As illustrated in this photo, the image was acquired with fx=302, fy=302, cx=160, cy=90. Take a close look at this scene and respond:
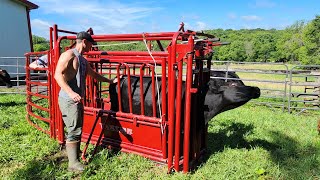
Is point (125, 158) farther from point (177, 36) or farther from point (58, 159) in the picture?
point (177, 36)

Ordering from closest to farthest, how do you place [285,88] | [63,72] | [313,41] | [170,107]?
1. [63,72]
2. [170,107]
3. [285,88]
4. [313,41]

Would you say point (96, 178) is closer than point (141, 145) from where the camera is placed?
Yes

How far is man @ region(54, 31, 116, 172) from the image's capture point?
12.5ft

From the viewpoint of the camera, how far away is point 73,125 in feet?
13.4

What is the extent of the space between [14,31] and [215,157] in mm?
17244

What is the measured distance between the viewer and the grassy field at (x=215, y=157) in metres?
3.97

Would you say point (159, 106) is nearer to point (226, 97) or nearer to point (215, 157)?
point (226, 97)

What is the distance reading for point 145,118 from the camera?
4.30m

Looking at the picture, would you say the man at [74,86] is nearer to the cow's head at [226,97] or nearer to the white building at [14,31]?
the cow's head at [226,97]

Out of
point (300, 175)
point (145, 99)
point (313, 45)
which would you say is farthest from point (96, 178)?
point (313, 45)

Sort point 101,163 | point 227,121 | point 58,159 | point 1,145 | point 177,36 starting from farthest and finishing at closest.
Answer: point 227,121
point 1,145
point 58,159
point 101,163
point 177,36

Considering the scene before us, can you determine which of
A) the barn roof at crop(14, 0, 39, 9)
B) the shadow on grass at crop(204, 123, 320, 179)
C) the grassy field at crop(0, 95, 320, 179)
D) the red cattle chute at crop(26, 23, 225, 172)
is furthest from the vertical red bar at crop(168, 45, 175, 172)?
the barn roof at crop(14, 0, 39, 9)

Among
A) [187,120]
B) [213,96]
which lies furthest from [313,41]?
[187,120]

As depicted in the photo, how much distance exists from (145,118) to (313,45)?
50122 mm
